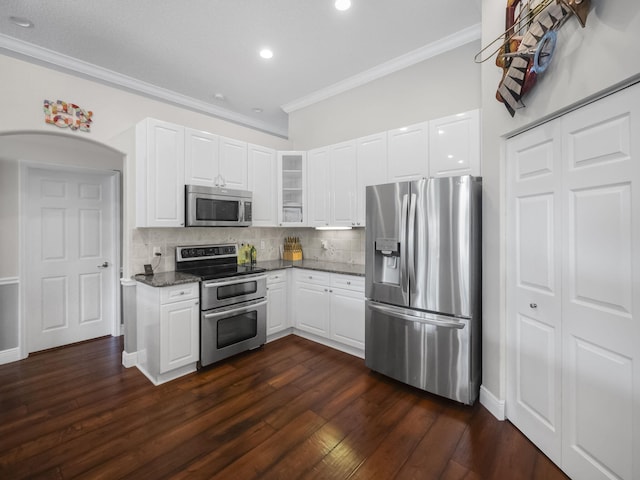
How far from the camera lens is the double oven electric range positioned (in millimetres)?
2924

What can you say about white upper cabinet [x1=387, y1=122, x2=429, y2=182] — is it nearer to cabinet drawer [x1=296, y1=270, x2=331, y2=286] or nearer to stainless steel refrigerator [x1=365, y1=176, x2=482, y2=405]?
stainless steel refrigerator [x1=365, y1=176, x2=482, y2=405]

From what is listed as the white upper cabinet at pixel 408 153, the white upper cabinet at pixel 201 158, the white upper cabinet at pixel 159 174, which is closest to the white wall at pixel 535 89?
the white upper cabinet at pixel 408 153

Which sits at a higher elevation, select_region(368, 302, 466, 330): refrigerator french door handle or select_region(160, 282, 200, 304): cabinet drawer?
select_region(160, 282, 200, 304): cabinet drawer

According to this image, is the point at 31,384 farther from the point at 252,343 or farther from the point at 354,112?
the point at 354,112

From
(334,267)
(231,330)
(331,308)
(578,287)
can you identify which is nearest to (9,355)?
(231,330)

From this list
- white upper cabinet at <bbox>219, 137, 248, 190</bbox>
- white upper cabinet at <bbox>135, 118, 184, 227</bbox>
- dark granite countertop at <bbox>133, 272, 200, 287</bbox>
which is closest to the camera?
dark granite countertop at <bbox>133, 272, 200, 287</bbox>

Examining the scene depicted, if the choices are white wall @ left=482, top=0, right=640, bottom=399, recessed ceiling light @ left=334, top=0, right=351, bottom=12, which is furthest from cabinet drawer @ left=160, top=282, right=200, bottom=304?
recessed ceiling light @ left=334, top=0, right=351, bottom=12

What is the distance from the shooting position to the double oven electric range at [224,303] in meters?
2.92

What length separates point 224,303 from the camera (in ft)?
10.1

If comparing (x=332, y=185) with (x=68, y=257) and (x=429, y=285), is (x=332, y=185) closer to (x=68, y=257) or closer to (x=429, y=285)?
(x=429, y=285)

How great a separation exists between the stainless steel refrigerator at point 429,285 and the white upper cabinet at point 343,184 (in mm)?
730

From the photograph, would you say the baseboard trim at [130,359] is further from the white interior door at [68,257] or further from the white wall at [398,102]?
the white wall at [398,102]

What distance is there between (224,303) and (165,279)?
62 cm

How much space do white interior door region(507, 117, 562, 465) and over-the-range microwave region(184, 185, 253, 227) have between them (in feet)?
8.90
